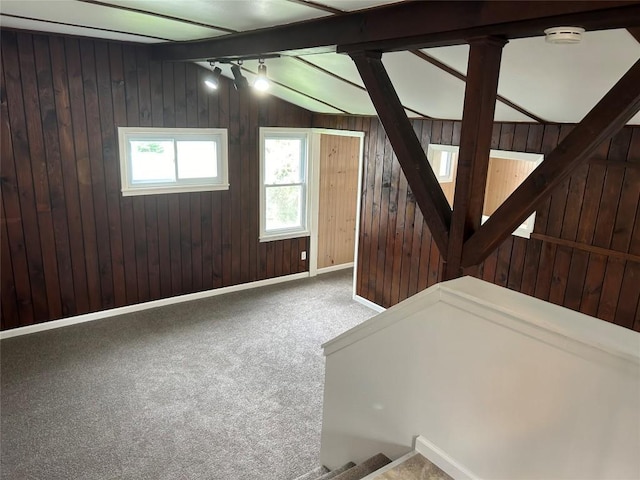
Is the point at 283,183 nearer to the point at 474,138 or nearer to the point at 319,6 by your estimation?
the point at 319,6

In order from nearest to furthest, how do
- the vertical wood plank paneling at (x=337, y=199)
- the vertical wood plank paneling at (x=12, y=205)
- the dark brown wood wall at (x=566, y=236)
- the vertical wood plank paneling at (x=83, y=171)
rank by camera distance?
the dark brown wood wall at (x=566, y=236) → the vertical wood plank paneling at (x=12, y=205) → the vertical wood plank paneling at (x=83, y=171) → the vertical wood plank paneling at (x=337, y=199)

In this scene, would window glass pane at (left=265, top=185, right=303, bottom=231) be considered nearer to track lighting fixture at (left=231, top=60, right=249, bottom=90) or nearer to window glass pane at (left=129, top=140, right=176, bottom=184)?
window glass pane at (left=129, top=140, right=176, bottom=184)

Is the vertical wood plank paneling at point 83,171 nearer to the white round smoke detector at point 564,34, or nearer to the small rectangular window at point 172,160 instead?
the small rectangular window at point 172,160

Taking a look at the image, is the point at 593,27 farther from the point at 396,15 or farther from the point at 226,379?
the point at 226,379

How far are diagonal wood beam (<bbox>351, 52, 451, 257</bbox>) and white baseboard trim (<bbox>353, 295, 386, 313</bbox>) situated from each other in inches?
121

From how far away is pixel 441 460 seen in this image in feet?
6.19

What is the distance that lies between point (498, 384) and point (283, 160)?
448 cm

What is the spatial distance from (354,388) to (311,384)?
1.46 meters

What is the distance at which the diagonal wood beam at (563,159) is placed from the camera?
151 centimetres

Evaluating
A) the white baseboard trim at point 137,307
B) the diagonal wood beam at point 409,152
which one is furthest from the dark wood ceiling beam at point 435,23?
the white baseboard trim at point 137,307

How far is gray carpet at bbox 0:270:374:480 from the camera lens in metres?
2.87

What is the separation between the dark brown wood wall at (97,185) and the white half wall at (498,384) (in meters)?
3.20

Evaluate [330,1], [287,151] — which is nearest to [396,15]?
[330,1]

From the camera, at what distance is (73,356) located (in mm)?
3988
